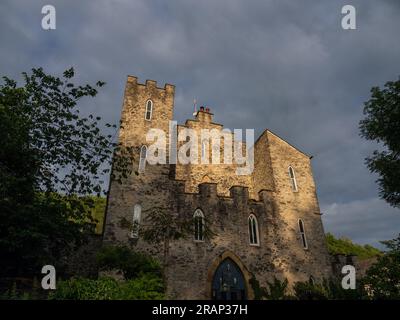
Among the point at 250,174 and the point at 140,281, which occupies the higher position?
the point at 250,174

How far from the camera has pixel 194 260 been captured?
62.7 feet

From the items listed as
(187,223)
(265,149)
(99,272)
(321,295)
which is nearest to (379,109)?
(265,149)

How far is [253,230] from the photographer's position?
21.8 metres

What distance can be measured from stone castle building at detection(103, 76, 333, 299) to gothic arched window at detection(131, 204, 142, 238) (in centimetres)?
6

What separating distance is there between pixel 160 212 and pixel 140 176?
10.2ft

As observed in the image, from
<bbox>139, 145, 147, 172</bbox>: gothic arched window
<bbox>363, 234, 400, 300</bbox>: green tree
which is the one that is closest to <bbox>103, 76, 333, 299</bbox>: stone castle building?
<bbox>139, 145, 147, 172</bbox>: gothic arched window

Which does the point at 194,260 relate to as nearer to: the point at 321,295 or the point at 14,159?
the point at 321,295

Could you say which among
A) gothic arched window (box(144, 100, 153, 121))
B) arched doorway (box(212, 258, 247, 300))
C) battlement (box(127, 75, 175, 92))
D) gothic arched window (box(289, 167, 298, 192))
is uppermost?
battlement (box(127, 75, 175, 92))

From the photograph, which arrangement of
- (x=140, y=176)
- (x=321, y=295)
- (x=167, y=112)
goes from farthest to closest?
(x=167, y=112), (x=140, y=176), (x=321, y=295)

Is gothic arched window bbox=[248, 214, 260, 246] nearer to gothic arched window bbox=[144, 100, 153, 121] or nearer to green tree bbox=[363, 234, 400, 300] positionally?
green tree bbox=[363, 234, 400, 300]

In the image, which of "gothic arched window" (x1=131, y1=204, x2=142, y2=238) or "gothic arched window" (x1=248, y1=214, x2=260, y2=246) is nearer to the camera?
"gothic arched window" (x1=131, y1=204, x2=142, y2=238)

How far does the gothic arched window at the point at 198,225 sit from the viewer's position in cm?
2005

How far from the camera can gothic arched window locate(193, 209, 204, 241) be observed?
2005 centimetres

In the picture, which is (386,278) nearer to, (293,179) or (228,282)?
(228,282)
